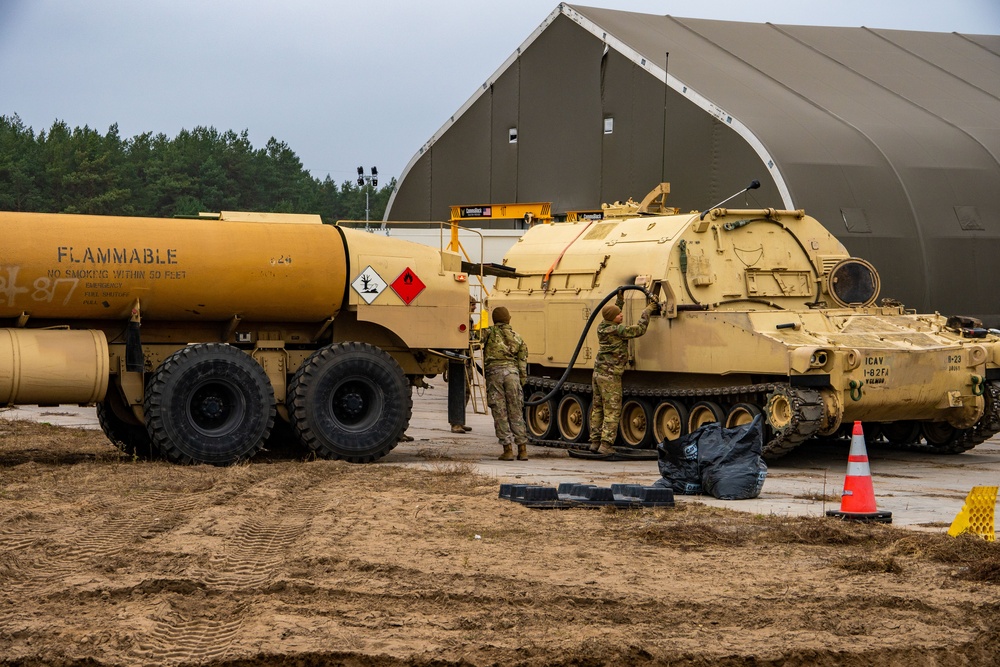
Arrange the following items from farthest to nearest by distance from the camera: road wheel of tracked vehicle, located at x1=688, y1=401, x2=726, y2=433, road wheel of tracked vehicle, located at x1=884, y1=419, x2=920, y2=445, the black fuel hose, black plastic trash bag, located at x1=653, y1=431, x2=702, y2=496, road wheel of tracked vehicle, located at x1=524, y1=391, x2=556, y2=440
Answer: road wheel of tracked vehicle, located at x1=524, y1=391, x2=556, y2=440 < road wheel of tracked vehicle, located at x1=884, y1=419, x2=920, y2=445 < the black fuel hose < road wheel of tracked vehicle, located at x1=688, y1=401, x2=726, y2=433 < black plastic trash bag, located at x1=653, y1=431, x2=702, y2=496

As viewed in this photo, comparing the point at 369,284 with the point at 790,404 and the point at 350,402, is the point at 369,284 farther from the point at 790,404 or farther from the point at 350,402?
the point at 790,404

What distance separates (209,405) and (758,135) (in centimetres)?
1533

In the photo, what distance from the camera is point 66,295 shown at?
14.3m

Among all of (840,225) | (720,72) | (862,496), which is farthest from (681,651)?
(720,72)

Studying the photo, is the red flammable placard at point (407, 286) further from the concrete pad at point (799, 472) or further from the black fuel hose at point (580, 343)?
the black fuel hose at point (580, 343)

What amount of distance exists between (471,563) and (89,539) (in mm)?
2640

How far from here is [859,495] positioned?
1065 cm

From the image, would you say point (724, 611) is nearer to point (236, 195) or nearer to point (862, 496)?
point (862, 496)

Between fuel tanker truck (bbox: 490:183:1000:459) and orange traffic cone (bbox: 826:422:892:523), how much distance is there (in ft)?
13.2

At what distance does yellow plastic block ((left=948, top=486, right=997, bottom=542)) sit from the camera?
9.70 meters

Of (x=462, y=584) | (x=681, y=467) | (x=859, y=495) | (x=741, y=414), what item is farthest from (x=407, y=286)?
(x=462, y=584)

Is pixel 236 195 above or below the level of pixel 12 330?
above

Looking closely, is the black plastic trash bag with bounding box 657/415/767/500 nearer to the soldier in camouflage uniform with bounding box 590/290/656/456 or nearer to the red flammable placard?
the soldier in camouflage uniform with bounding box 590/290/656/456

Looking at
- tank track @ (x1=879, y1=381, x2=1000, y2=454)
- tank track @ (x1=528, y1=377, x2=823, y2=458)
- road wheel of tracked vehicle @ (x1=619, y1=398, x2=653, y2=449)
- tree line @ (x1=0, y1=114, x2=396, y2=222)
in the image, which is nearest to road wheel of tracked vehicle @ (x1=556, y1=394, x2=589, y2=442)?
road wheel of tracked vehicle @ (x1=619, y1=398, x2=653, y2=449)
